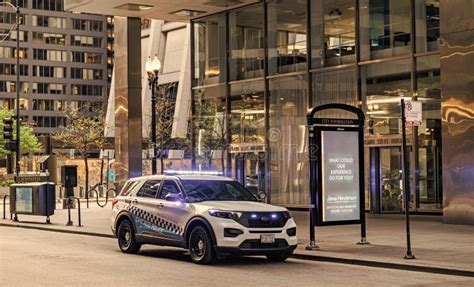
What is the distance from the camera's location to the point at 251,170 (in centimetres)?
3253

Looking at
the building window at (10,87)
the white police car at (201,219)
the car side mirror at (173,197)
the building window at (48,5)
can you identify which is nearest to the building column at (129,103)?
the white police car at (201,219)

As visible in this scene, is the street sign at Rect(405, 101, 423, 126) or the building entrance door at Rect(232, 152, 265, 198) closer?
the street sign at Rect(405, 101, 423, 126)

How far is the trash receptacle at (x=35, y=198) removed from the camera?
28.2 metres

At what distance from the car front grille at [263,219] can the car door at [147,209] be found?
242 cm

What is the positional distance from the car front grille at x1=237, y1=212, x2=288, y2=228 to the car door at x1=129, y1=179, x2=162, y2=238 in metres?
2.42

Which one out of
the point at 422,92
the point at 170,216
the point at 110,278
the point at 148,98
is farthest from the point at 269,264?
the point at 148,98

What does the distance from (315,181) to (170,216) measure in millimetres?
3484

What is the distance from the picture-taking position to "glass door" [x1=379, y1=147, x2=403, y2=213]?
26078 millimetres

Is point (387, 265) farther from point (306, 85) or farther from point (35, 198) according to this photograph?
point (35, 198)

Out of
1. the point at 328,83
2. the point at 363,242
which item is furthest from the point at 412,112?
the point at 328,83

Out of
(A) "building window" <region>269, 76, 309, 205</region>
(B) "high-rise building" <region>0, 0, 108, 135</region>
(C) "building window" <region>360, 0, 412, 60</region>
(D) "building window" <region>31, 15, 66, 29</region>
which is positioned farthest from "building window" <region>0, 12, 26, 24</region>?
(C) "building window" <region>360, 0, 412, 60</region>

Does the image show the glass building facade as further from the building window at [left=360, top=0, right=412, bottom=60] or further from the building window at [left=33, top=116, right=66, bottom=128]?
the building window at [left=33, top=116, right=66, bottom=128]

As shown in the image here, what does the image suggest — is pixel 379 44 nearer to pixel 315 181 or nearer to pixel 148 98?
pixel 315 181

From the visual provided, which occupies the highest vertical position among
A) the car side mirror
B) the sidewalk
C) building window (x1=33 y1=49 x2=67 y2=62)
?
building window (x1=33 y1=49 x2=67 y2=62)
